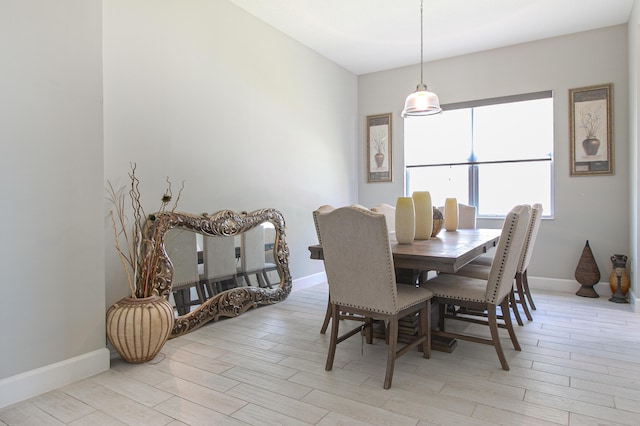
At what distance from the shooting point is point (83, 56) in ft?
8.27

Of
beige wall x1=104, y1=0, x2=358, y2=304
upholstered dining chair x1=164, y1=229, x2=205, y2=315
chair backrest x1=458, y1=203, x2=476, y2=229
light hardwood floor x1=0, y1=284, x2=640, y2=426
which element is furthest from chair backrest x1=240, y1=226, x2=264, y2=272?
chair backrest x1=458, y1=203, x2=476, y2=229

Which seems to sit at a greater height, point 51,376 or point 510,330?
point 510,330

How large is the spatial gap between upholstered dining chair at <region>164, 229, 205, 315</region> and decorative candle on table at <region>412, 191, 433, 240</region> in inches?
72.7

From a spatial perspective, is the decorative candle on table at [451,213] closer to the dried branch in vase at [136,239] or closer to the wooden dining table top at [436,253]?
the wooden dining table top at [436,253]

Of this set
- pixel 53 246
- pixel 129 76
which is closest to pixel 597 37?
pixel 129 76

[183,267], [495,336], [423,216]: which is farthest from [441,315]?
[183,267]

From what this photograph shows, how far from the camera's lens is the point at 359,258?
2332 millimetres

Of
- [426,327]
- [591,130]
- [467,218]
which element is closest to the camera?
[426,327]

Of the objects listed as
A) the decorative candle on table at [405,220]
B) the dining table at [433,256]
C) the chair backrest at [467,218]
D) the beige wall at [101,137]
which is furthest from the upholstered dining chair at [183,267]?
the chair backrest at [467,218]

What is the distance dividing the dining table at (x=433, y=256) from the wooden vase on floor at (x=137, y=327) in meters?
1.09

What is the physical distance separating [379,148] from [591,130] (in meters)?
2.56

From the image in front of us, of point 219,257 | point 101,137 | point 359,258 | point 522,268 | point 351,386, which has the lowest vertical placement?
point 351,386

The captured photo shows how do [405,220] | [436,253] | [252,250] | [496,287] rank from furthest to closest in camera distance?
[252,250] < [405,220] < [496,287] < [436,253]

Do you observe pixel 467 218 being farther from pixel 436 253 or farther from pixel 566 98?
pixel 436 253
